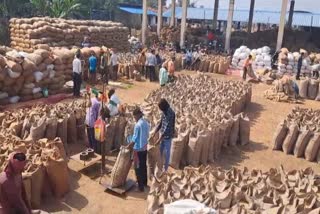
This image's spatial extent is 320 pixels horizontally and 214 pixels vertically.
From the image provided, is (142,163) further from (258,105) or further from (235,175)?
(258,105)

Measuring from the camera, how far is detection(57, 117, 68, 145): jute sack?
7328 mm

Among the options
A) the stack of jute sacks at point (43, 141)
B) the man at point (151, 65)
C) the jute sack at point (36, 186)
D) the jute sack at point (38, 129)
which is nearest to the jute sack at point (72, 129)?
the stack of jute sacks at point (43, 141)

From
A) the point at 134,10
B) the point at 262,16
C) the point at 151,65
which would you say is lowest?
the point at 151,65

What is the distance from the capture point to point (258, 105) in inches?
490

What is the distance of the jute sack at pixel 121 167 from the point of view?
5.80 m

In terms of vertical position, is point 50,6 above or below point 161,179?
above

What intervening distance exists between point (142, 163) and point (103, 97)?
181 cm

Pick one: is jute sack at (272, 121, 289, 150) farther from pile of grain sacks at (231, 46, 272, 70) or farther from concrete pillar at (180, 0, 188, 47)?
concrete pillar at (180, 0, 188, 47)

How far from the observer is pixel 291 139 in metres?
8.09

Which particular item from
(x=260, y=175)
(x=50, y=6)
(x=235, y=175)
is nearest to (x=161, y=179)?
(x=235, y=175)

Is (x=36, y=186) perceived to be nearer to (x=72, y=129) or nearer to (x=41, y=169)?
(x=41, y=169)

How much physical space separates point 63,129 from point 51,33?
371 inches

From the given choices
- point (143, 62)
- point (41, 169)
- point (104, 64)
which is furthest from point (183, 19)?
point (41, 169)

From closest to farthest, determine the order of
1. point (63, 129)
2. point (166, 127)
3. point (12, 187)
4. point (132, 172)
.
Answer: point (12, 187) < point (166, 127) < point (132, 172) < point (63, 129)
